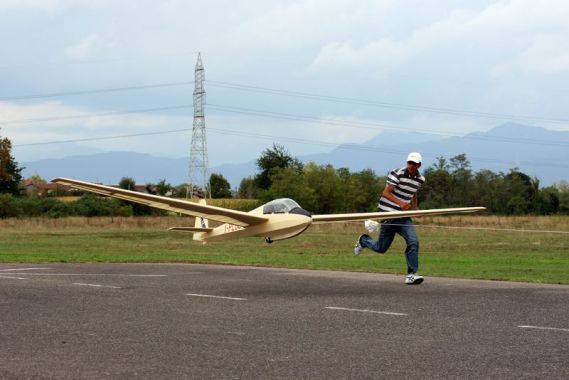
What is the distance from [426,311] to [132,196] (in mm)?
7347

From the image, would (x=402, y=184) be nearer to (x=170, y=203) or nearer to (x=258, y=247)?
(x=170, y=203)

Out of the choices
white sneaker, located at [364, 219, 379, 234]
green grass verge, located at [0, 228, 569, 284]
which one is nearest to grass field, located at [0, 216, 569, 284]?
green grass verge, located at [0, 228, 569, 284]

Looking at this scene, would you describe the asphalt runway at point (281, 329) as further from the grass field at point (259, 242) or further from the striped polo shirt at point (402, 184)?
the grass field at point (259, 242)

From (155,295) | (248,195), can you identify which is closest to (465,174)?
(248,195)

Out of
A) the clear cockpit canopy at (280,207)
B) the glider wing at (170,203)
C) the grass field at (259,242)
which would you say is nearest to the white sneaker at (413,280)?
the clear cockpit canopy at (280,207)

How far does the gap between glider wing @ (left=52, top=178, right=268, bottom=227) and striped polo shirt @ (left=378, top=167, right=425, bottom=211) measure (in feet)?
11.4

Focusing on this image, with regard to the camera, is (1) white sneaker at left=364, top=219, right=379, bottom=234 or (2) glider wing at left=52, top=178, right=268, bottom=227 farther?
(2) glider wing at left=52, top=178, right=268, bottom=227

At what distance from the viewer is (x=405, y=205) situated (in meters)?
15.9

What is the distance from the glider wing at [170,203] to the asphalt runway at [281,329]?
5.27ft

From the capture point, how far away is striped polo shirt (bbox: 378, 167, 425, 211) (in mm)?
15750

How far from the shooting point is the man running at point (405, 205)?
1564 centimetres

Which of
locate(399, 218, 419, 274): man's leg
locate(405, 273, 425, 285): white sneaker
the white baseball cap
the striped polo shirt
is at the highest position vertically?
the white baseball cap

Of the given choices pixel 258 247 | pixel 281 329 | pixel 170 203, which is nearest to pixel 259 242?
pixel 258 247

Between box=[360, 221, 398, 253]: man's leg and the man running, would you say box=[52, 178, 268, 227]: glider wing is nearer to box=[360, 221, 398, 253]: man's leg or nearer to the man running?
box=[360, 221, 398, 253]: man's leg
